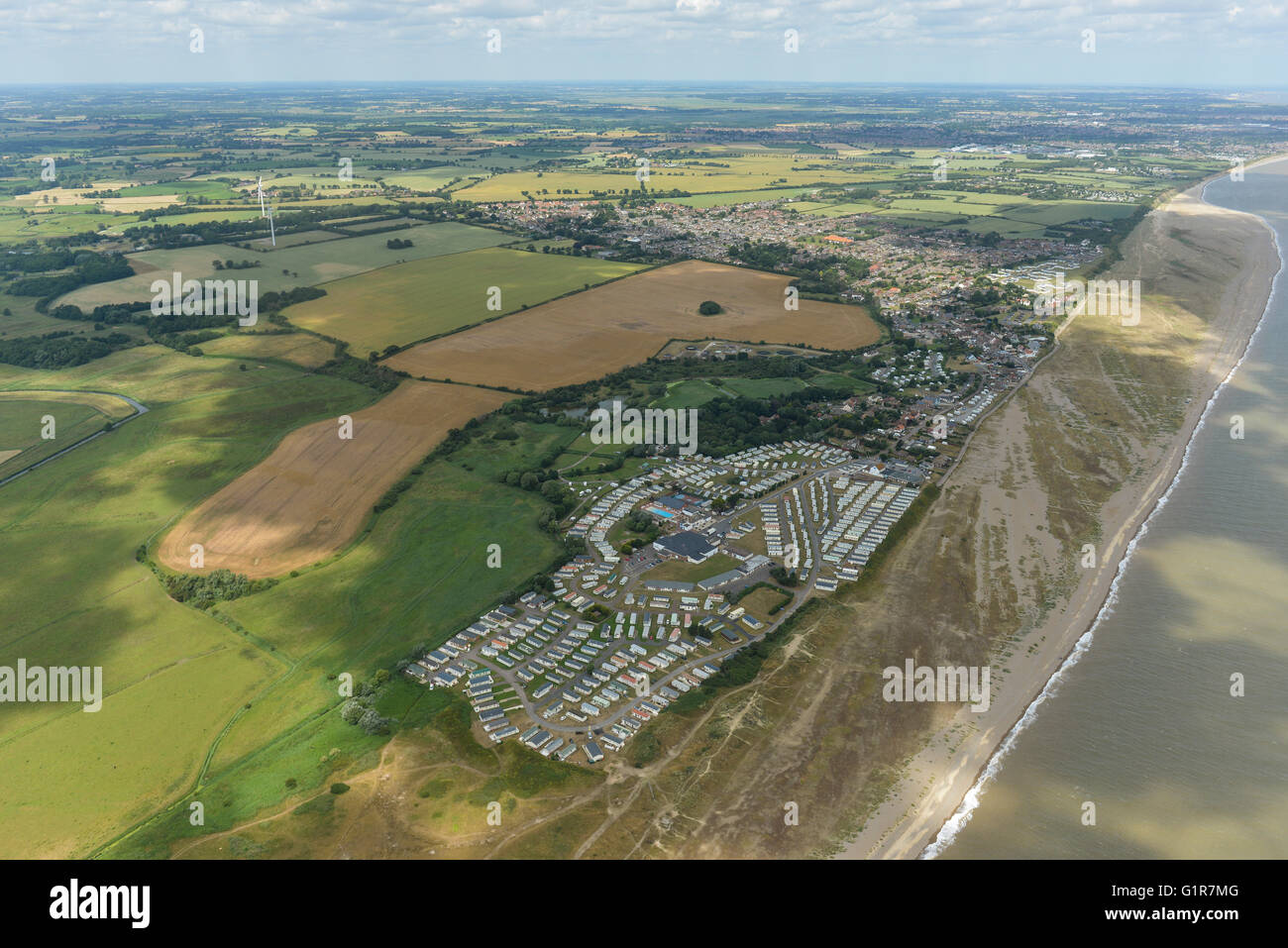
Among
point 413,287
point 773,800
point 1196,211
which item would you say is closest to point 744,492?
point 773,800

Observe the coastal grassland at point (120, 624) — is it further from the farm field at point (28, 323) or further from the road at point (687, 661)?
the farm field at point (28, 323)

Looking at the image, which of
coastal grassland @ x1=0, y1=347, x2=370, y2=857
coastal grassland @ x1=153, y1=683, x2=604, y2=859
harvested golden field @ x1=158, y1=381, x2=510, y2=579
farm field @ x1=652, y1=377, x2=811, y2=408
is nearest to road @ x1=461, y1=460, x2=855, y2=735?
coastal grassland @ x1=153, y1=683, x2=604, y2=859

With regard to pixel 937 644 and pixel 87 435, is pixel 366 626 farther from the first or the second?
pixel 87 435

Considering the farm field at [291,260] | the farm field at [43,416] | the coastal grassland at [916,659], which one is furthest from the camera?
the farm field at [291,260]

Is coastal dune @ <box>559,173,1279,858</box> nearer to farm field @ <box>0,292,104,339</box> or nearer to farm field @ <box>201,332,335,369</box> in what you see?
farm field @ <box>201,332,335,369</box>

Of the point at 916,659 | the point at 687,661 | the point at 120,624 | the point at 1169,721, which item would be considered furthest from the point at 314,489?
the point at 1169,721

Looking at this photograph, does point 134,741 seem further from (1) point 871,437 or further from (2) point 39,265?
(2) point 39,265

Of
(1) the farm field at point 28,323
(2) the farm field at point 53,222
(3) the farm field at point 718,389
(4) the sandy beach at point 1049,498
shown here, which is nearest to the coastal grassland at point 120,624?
(1) the farm field at point 28,323
